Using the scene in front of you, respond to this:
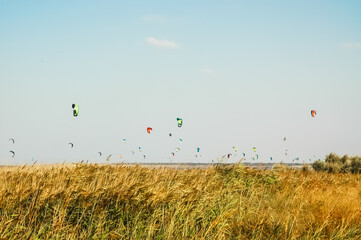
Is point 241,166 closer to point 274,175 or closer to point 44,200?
point 274,175

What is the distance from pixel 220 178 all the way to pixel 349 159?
24.6 metres

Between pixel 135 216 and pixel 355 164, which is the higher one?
pixel 135 216

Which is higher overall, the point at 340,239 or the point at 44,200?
the point at 44,200

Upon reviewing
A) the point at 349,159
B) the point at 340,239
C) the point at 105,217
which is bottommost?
the point at 349,159

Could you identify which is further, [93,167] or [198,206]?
[93,167]

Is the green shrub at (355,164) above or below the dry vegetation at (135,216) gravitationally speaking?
below

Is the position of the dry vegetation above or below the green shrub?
above

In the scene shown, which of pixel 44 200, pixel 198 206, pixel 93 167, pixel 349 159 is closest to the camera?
pixel 44 200

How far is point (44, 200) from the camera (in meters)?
6.64

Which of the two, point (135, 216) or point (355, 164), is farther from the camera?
point (355, 164)

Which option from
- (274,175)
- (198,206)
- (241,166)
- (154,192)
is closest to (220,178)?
(241,166)

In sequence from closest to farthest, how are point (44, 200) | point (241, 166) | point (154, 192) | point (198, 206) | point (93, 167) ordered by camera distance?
point (44, 200) < point (154, 192) < point (198, 206) < point (93, 167) < point (241, 166)

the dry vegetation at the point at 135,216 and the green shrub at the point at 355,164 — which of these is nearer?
the dry vegetation at the point at 135,216

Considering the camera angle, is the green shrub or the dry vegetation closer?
the dry vegetation
